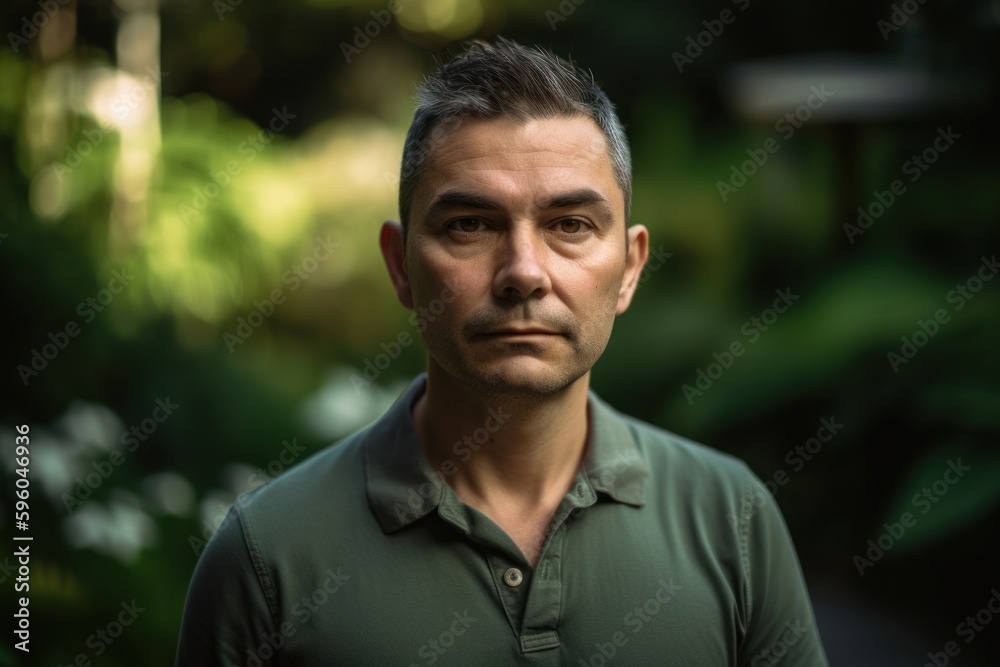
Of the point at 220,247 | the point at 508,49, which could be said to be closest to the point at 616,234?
the point at 508,49

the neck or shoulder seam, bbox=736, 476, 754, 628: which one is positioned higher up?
the neck

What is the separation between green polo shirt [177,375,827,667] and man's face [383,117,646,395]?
0.51ft

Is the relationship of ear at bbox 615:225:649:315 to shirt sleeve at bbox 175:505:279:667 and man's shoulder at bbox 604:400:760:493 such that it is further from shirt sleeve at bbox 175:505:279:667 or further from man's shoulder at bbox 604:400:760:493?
shirt sleeve at bbox 175:505:279:667

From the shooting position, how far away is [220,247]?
458 cm

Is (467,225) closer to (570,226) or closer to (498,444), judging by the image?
(570,226)

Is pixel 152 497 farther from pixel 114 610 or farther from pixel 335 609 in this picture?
pixel 335 609

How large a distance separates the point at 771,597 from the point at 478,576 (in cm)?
55

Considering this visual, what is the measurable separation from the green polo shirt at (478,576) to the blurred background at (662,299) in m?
1.61

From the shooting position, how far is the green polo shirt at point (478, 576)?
152 cm

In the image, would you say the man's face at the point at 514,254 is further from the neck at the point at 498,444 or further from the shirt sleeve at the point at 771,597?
the shirt sleeve at the point at 771,597

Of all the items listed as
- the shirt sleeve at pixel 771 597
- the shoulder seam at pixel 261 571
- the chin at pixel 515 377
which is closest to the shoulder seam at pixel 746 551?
the shirt sleeve at pixel 771 597

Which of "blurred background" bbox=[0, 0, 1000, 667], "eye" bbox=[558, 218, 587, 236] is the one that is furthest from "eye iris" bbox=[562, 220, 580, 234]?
"blurred background" bbox=[0, 0, 1000, 667]

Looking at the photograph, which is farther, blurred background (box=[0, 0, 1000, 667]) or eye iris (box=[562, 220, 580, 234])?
blurred background (box=[0, 0, 1000, 667])

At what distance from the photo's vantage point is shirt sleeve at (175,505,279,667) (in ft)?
5.03
